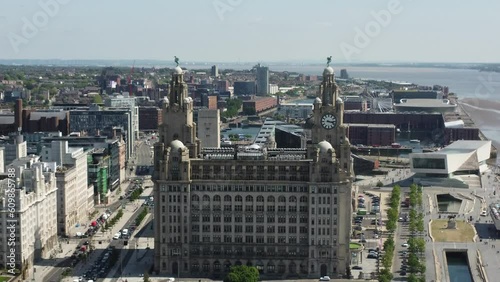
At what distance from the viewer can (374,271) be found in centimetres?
6006

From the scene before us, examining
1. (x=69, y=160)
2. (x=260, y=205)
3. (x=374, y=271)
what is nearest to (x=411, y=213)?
(x=374, y=271)

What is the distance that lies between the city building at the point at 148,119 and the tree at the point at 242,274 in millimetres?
109616

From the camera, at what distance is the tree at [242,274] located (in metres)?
53.3

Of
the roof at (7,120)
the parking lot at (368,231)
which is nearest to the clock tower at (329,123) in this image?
the parking lot at (368,231)

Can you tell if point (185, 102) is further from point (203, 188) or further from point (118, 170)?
point (118, 170)

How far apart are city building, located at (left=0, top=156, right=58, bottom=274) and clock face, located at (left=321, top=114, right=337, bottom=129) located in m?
22.7

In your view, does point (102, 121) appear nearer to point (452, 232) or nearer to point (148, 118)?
point (148, 118)

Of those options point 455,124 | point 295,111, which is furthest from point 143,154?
point 295,111

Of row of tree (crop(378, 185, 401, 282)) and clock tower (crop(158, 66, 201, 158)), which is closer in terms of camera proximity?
row of tree (crop(378, 185, 401, 282))

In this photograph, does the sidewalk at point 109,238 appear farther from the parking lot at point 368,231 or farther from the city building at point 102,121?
the city building at point 102,121

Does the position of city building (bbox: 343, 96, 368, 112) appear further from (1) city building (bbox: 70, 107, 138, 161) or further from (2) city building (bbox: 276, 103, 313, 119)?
(1) city building (bbox: 70, 107, 138, 161)

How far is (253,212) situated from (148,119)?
106m

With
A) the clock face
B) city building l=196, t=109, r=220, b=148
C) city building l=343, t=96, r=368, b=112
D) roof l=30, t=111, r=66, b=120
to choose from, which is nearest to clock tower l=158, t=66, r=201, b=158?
the clock face

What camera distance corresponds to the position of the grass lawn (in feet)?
233
